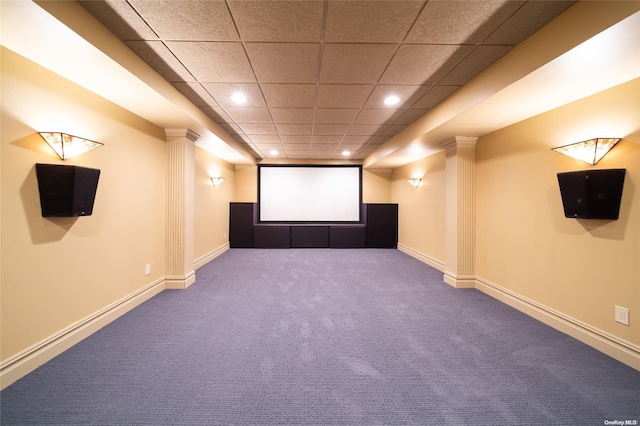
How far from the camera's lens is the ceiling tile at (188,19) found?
1.47 metres

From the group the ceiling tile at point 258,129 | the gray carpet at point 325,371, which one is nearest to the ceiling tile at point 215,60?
the ceiling tile at point 258,129

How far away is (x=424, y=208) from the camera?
510 centimetres

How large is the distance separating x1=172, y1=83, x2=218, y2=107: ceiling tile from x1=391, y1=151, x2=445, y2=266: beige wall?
4088 mm

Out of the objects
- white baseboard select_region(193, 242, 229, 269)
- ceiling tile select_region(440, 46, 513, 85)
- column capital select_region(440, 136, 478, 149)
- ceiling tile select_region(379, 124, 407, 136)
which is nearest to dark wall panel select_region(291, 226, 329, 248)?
white baseboard select_region(193, 242, 229, 269)

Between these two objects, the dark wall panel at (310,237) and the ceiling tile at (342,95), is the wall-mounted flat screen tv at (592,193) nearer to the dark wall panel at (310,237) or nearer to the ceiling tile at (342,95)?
the ceiling tile at (342,95)

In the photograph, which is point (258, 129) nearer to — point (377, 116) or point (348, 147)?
point (377, 116)

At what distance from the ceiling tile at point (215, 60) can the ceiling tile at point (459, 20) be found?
1.42m

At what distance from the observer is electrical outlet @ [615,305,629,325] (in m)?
1.82

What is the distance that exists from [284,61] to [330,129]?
76.8 inches

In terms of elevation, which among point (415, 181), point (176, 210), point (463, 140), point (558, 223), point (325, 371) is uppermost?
point (463, 140)

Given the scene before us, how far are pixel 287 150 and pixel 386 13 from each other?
13.8 feet

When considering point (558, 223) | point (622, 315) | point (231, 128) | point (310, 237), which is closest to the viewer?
point (622, 315)

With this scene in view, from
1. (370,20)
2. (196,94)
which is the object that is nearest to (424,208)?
(370,20)

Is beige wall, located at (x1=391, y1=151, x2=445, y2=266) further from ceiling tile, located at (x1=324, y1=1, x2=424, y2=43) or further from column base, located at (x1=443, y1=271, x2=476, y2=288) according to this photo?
ceiling tile, located at (x1=324, y1=1, x2=424, y2=43)
